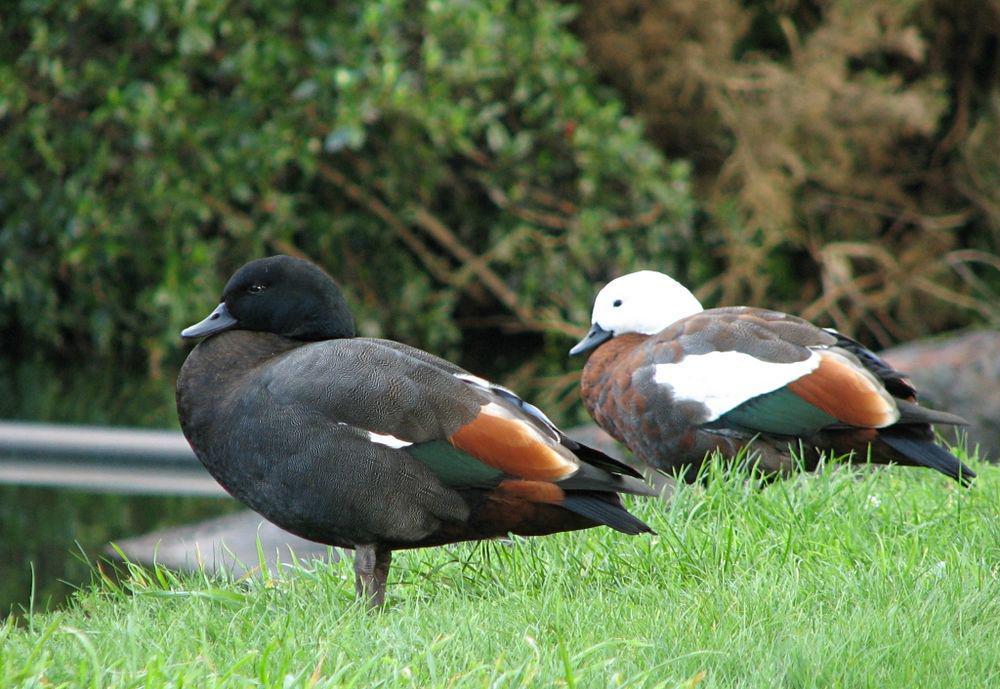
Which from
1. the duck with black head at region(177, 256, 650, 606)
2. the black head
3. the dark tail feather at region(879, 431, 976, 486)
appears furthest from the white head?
the duck with black head at region(177, 256, 650, 606)

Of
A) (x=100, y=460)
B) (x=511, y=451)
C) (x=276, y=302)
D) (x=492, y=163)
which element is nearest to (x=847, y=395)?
(x=511, y=451)

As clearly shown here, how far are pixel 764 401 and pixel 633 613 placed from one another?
4.66 ft

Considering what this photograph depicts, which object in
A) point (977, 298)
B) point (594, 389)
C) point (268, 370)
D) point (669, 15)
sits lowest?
point (977, 298)

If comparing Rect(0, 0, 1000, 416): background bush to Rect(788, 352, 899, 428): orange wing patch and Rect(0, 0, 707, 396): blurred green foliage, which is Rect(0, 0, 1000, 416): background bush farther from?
Rect(788, 352, 899, 428): orange wing patch

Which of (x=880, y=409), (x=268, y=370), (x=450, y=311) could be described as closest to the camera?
(x=268, y=370)

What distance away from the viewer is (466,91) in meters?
8.39

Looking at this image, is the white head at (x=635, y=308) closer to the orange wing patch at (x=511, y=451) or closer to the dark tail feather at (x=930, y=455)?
the dark tail feather at (x=930, y=455)

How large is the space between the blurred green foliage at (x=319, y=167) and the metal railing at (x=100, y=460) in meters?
2.61

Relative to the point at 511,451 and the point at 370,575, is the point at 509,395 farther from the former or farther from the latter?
the point at 370,575

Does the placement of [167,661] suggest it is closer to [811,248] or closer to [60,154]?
[60,154]

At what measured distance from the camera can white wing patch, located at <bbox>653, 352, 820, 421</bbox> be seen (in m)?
4.16

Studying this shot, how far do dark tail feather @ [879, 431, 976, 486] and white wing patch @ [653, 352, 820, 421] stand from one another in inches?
→ 13.1

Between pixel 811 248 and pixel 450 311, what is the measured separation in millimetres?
2576

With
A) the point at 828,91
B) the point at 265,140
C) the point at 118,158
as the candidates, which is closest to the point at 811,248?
the point at 828,91
